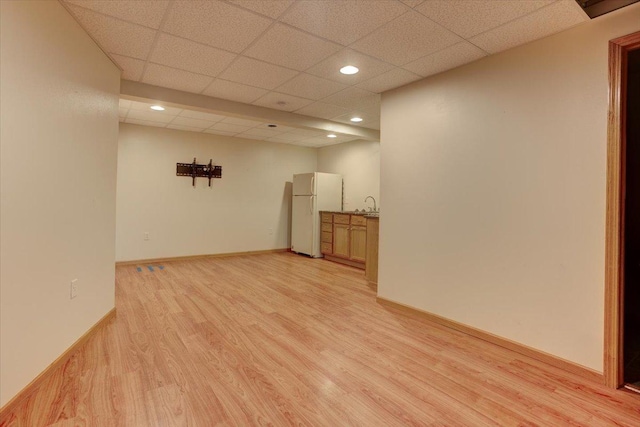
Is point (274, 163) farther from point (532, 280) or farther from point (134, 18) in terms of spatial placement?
point (532, 280)

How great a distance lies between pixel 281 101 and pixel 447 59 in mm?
1951

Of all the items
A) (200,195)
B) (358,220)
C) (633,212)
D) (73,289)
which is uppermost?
(200,195)

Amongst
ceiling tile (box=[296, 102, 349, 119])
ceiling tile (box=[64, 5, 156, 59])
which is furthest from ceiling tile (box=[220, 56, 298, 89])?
ceiling tile (box=[296, 102, 349, 119])

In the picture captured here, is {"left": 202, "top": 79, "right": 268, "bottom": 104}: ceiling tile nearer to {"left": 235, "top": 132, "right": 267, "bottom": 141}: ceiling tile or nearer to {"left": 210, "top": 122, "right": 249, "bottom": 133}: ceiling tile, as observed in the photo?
{"left": 210, "top": 122, "right": 249, "bottom": 133}: ceiling tile

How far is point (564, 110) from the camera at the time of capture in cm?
216

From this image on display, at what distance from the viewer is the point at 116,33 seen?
229cm

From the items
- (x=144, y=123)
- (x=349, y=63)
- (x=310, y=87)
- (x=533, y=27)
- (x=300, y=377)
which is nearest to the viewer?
(x=300, y=377)

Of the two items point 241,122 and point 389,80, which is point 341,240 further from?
point 389,80

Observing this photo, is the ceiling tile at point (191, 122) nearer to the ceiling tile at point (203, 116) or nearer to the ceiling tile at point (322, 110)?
the ceiling tile at point (203, 116)

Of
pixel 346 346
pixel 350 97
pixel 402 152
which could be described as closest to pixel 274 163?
pixel 350 97

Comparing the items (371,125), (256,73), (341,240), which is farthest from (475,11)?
(341,240)

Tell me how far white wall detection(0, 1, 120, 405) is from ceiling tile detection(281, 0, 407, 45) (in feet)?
4.74

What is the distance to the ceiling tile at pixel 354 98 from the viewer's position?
11.3ft

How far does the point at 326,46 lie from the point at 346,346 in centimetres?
234
